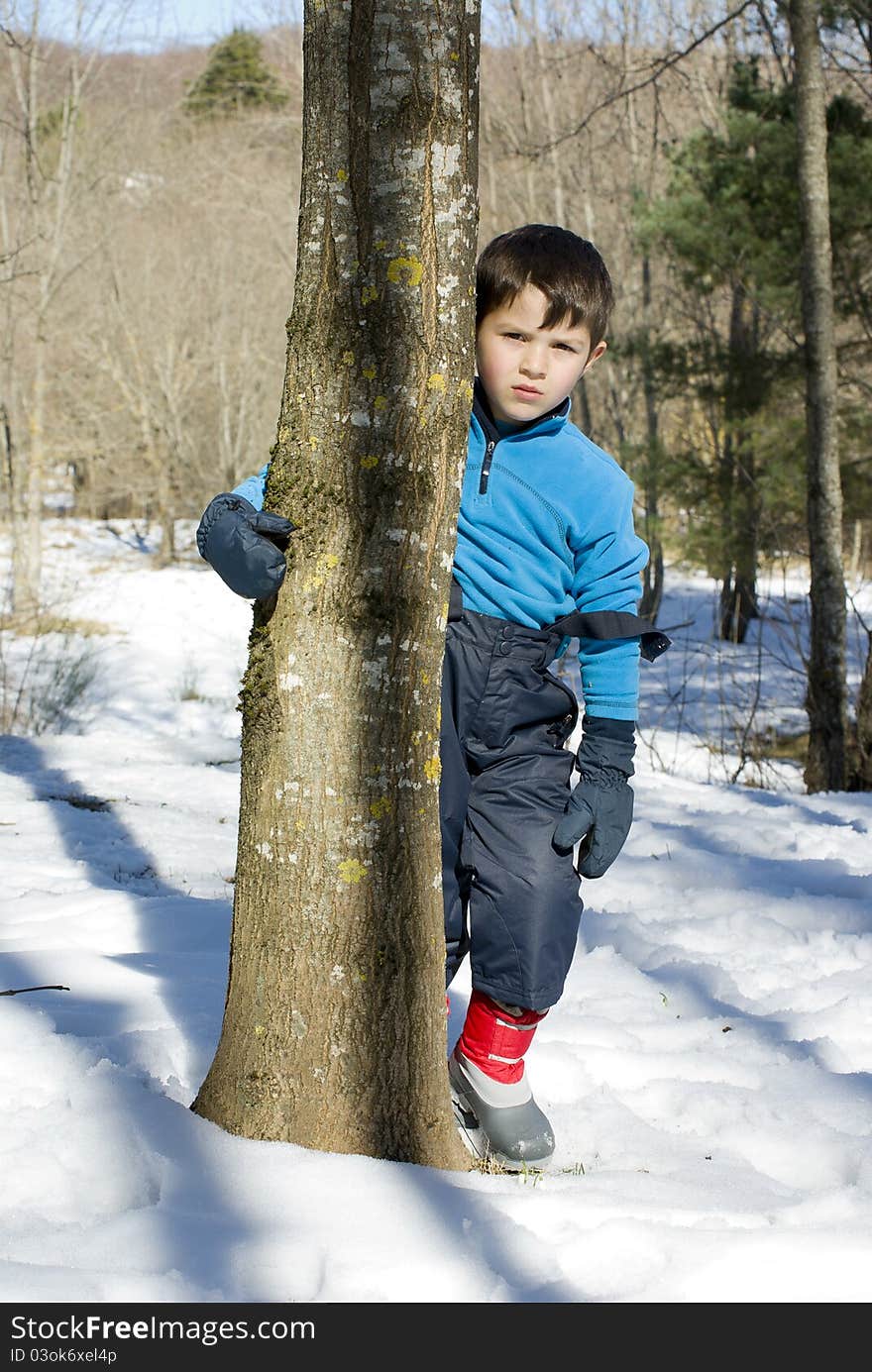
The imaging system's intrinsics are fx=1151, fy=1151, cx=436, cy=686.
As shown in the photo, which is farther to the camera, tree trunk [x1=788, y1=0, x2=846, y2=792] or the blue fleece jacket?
tree trunk [x1=788, y1=0, x2=846, y2=792]

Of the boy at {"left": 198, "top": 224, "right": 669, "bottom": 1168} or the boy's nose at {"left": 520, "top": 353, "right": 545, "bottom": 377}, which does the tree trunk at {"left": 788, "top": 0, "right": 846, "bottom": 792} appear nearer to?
the boy at {"left": 198, "top": 224, "right": 669, "bottom": 1168}

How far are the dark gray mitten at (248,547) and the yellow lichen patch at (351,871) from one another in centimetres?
43

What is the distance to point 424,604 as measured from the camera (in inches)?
69.4

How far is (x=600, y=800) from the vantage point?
2043mm

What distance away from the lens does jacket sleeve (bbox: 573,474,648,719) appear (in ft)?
6.70

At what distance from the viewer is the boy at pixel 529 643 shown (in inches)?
78.7

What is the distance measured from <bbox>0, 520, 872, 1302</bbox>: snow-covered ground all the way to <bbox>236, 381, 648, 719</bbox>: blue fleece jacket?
854 millimetres

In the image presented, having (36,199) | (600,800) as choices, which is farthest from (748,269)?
(600,800)

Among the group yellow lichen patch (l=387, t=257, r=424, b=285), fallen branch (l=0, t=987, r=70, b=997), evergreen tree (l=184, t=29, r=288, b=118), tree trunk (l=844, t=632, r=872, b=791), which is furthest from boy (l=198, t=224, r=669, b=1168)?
evergreen tree (l=184, t=29, r=288, b=118)

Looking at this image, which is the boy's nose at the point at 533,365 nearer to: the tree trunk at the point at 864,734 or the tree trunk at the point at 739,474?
the tree trunk at the point at 864,734

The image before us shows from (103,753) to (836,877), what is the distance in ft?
12.1

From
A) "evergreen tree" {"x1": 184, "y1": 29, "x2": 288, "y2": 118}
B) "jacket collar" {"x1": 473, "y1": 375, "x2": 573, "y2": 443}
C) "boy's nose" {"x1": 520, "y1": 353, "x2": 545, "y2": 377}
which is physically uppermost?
"evergreen tree" {"x1": 184, "y1": 29, "x2": 288, "y2": 118}

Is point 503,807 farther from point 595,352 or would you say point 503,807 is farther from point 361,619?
point 595,352

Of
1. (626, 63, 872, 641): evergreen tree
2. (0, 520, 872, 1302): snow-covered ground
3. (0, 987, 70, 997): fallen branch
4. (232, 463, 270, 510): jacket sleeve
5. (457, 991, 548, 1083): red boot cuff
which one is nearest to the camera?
(0, 520, 872, 1302): snow-covered ground
